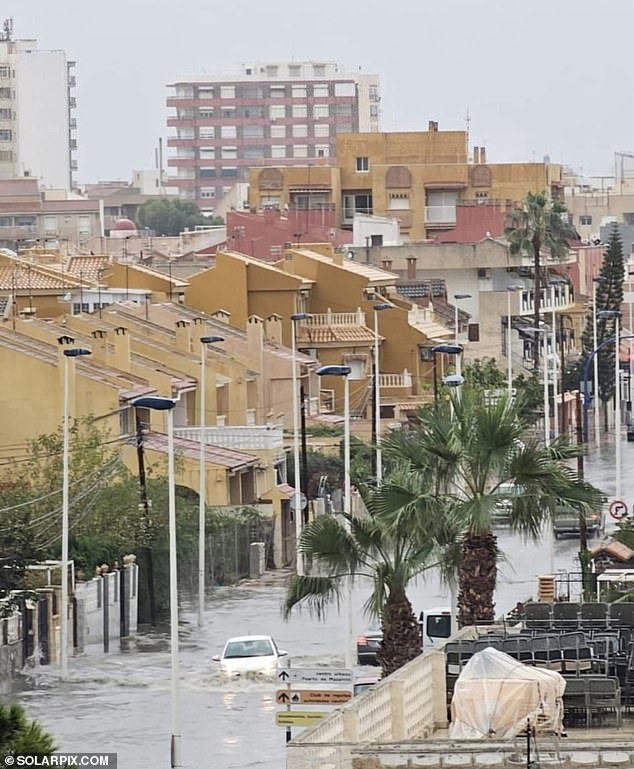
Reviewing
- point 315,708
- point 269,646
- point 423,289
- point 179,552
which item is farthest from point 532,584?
point 423,289

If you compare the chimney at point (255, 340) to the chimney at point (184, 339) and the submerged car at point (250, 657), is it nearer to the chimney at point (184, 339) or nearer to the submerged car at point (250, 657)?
the chimney at point (184, 339)

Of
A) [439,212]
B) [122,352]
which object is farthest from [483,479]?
[439,212]

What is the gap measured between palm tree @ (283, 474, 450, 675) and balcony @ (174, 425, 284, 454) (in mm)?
30907

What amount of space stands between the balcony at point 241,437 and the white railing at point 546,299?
141ft

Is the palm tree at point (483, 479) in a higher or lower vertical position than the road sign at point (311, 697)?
higher

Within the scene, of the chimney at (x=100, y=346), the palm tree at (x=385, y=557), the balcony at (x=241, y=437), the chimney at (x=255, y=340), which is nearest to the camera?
the palm tree at (x=385, y=557)

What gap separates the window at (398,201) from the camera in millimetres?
136875

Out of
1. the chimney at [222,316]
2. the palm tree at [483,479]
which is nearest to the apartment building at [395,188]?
the chimney at [222,316]

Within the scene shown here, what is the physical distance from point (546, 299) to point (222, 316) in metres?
30.4

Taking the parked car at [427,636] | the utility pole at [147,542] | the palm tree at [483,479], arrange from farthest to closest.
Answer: the utility pole at [147,542] → the parked car at [427,636] → the palm tree at [483,479]

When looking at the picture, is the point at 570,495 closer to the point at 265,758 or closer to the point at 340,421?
the point at 265,758

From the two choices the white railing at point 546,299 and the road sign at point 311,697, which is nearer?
the road sign at point 311,697

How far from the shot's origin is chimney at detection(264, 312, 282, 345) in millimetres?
80438

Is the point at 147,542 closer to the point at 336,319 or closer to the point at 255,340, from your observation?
the point at 255,340
